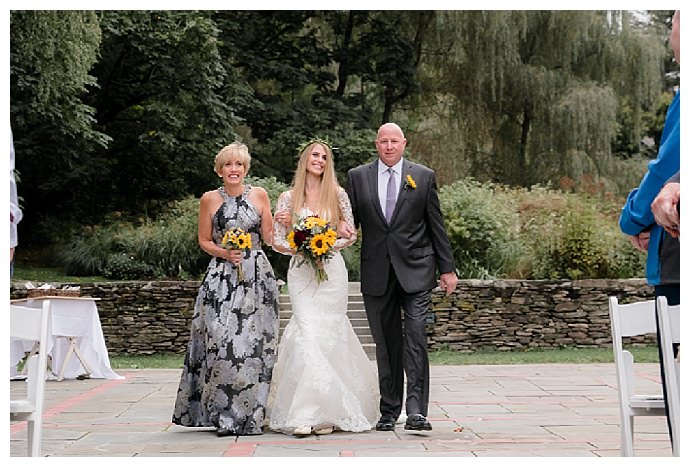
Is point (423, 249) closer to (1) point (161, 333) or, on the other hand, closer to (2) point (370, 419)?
(2) point (370, 419)

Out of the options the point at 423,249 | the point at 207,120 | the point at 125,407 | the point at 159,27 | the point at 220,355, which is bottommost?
the point at 125,407

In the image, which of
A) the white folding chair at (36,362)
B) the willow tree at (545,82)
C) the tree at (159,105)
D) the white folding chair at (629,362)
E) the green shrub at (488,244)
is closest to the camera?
the white folding chair at (36,362)

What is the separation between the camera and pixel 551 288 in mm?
16938

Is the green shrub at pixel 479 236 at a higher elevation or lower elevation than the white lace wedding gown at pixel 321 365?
higher

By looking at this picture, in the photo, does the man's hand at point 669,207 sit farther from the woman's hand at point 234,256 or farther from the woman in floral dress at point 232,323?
the woman's hand at point 234,256

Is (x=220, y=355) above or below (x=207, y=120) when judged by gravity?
below

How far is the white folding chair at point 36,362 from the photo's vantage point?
14.8 feet

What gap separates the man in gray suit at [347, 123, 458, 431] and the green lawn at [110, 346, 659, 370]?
277 inches

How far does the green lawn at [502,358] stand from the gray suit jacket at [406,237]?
708 centimetres

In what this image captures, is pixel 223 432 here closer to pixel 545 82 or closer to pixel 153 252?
pixel 153 252

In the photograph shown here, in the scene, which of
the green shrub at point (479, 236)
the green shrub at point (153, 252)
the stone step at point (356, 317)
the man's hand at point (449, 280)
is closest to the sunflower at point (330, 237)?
the man's hand at point (449, 280)
